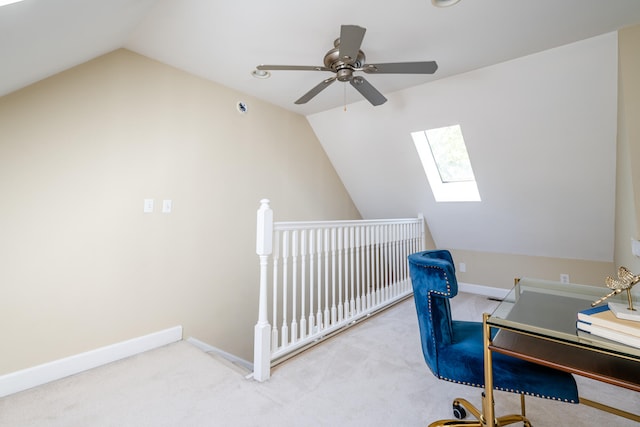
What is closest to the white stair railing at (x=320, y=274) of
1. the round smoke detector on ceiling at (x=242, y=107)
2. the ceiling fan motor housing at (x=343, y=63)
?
the ceiling fan motor housing at (x=343, y=63)

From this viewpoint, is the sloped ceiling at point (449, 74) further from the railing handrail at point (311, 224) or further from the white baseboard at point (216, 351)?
the white baseboard at point (216, 351)

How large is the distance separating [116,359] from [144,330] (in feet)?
0.80

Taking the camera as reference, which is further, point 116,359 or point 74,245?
point 116,359

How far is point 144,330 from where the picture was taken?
7.43 ft

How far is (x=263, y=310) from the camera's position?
192 cm

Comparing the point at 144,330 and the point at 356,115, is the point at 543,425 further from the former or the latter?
the point at 356,115

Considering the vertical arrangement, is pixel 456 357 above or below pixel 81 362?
above

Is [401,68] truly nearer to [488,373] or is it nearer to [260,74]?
[260,74]

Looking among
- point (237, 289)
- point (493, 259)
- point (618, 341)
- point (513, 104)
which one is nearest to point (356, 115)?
point (513, 104)

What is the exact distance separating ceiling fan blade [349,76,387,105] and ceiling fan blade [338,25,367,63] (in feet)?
0.57

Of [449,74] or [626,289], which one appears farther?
[449,74]

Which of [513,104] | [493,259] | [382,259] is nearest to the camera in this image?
[513,104]

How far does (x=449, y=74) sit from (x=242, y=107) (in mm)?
2079

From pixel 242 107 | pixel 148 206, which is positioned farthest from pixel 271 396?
pixel 242 107
